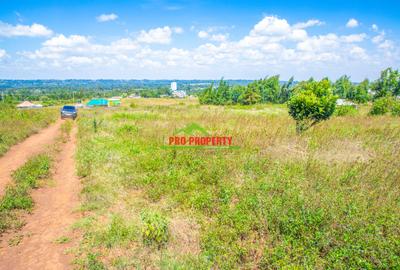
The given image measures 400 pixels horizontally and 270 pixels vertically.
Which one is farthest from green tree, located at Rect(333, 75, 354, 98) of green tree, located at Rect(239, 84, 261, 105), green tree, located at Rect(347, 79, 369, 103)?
green tree, located at Rect(239, 84, 261, 105)

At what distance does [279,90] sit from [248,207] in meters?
58.2

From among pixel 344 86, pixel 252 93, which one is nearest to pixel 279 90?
pixel 252 93

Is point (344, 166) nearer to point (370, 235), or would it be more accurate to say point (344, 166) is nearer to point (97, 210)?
point (370, 235)

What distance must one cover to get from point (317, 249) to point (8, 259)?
15.9 feet

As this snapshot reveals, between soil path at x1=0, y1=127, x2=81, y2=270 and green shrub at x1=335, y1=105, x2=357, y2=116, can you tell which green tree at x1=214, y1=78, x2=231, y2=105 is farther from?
soil path at x1=0, y1=127, x2=81, y2=270

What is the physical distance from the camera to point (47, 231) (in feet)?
14.2

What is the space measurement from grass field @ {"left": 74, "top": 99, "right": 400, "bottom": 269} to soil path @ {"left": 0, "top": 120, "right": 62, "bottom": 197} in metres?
2.09

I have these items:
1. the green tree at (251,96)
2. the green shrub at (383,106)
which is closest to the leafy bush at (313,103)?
the green shrub at (383,106)

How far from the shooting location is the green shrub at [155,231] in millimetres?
3777

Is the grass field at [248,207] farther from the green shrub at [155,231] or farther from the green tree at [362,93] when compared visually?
the green tree at [362,93]

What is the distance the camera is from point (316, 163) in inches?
243

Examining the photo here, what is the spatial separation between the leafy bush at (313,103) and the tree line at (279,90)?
30.3 m

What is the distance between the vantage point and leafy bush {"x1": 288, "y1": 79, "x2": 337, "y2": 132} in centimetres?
1030

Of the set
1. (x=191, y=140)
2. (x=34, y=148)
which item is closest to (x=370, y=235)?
(x=191, y=140)
